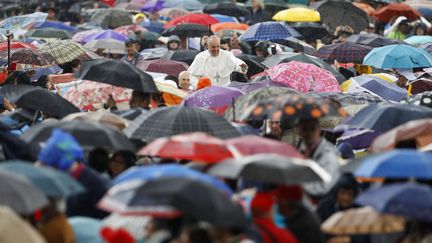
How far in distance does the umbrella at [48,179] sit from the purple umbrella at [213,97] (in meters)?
5.23

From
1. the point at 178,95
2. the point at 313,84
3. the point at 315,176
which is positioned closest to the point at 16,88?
the point at 178,95

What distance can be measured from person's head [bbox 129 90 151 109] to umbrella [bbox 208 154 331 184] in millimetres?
4074

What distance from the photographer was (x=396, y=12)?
3020cm

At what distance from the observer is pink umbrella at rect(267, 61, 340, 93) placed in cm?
1750

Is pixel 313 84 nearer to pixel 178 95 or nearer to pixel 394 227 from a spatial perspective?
pixel 178 95

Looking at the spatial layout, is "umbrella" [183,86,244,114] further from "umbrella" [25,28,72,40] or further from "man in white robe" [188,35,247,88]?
"umbrella" [25,28,72,40]

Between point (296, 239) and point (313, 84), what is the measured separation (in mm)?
7831

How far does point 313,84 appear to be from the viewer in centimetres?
1756

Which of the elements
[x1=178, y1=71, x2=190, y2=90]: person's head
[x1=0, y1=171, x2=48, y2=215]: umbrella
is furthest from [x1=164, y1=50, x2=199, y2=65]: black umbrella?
[x1=0, y1=171, x2=48, y2=215]: umbrella

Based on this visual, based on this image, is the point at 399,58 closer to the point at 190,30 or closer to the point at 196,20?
the point at 190,30

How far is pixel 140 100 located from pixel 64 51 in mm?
7266

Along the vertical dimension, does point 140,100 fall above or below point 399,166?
below

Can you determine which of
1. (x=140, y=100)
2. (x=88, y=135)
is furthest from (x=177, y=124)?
(x=140, y=100)

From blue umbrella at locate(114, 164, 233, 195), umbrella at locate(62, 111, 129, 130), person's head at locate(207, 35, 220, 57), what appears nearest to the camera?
blue umbrella at locate(114, 164, 233, 195)
